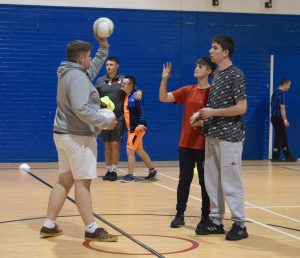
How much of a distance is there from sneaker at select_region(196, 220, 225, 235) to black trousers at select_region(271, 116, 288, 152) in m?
8.81

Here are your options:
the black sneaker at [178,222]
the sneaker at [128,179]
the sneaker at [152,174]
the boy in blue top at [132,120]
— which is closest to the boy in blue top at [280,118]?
the sneaker at [152,174]

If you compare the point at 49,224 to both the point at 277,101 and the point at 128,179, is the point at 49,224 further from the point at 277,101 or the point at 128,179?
the point at 277,101

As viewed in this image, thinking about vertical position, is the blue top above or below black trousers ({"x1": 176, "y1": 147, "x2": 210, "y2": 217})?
above

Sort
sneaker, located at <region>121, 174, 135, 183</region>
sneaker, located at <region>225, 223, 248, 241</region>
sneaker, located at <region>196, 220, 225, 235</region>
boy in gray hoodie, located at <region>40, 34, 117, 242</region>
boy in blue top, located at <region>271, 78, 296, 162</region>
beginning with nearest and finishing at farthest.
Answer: boy in gray hoodie, located at <region>40, 34, 117, 242</region> → sneaker, located at <region>225, 223, 248, 241</region> → sneaker, located at <region>196, 220, 225, 235</region> → sneaker, located at <region>121, 174, 135, 183</region> → boy in blue top, located at <region>271, 78, 296, 162</region>

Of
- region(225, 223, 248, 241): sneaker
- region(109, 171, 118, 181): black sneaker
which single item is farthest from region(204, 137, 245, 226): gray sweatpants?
region(109, 171, 118, 181): black sneaker

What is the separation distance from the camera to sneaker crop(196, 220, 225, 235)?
6.79 meters

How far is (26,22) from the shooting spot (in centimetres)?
1430

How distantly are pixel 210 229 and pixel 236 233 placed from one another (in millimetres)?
350

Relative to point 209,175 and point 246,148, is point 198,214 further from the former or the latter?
point 246,148

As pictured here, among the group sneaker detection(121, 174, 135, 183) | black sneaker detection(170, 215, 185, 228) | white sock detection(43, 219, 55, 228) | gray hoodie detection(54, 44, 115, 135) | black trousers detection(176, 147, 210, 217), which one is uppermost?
gray hoodie detection(54, 44, 115, 135)

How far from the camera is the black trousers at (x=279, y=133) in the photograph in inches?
603

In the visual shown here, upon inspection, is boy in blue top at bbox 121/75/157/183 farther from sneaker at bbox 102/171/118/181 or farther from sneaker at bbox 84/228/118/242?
sneaker at bbox 84/228/118/242

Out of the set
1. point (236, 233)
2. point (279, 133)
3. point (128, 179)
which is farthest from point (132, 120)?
point (279, 133)

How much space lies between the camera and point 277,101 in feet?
50.3
